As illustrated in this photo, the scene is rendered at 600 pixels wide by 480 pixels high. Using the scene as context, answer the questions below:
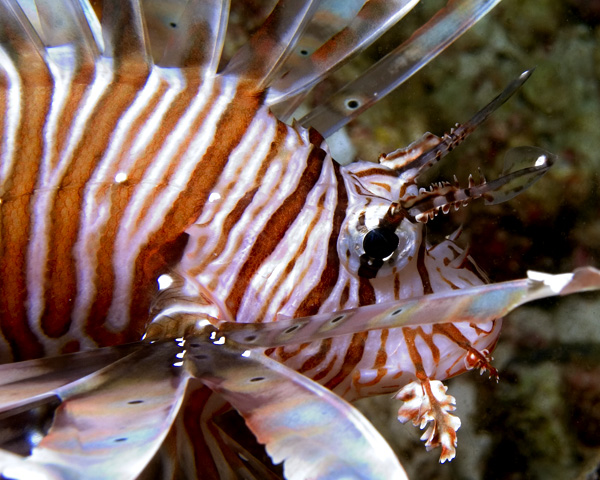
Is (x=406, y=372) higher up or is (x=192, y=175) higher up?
(x=192, y=175)

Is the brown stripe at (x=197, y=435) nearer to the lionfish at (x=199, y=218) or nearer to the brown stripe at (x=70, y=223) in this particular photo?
the lionfish at (x=199, y=218)

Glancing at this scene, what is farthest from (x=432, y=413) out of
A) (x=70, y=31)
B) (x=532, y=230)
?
(x=70, y=31)

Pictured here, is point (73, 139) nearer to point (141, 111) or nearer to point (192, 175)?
point (141, 111)

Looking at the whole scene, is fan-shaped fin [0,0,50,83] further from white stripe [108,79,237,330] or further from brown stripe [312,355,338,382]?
brown stripe [312,355,338,382]

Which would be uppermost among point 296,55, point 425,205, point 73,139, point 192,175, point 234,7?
point 234,7

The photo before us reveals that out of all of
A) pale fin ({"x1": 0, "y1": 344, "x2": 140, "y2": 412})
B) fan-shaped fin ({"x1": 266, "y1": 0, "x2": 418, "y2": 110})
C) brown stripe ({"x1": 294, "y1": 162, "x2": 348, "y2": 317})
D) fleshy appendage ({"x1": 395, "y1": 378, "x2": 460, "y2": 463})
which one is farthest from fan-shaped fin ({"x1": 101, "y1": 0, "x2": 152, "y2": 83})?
fleshy appendage ({"x1": 395, "y1": 378, "x2": 460, "y2": 463})

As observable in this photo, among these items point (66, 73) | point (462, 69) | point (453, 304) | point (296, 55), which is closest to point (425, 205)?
point (453, 304)
